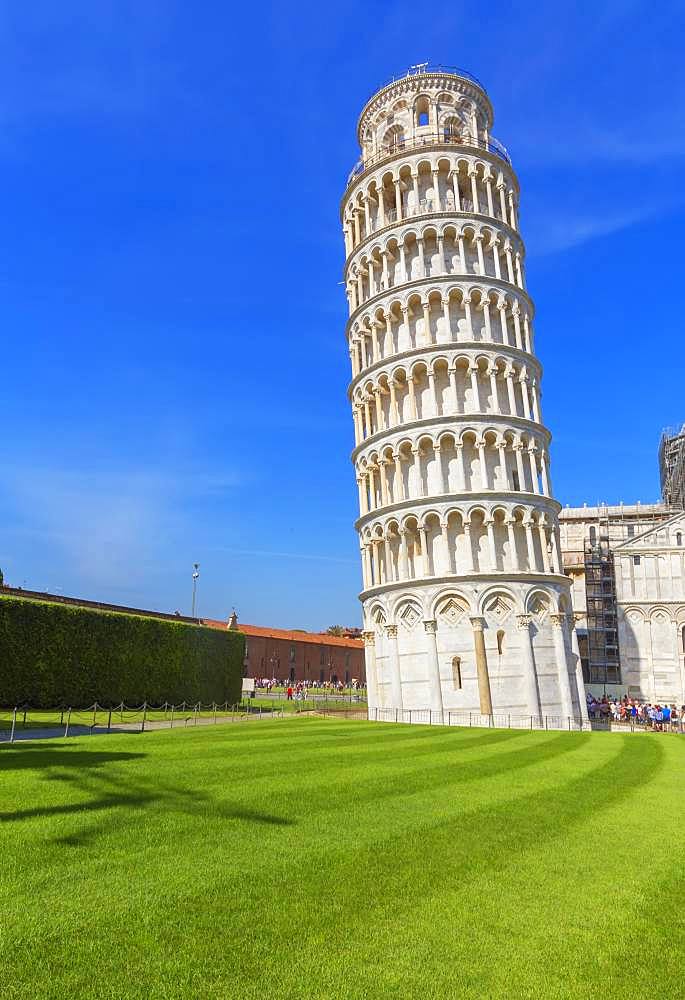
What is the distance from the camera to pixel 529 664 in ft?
117

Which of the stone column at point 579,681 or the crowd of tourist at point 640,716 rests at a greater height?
the stone column at point 579,681

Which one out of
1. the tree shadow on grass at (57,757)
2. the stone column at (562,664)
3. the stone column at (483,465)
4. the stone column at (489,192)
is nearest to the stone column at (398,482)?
the stone column at (483,465)

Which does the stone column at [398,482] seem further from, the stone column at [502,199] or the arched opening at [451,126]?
the arched opening at [451,126]

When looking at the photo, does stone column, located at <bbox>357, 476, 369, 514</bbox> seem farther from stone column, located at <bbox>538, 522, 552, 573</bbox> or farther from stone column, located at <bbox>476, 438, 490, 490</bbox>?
stone column, located at <bbox>538, 522, 552, 573</bbox>

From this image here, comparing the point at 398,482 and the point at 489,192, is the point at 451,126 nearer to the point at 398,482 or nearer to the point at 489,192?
the point at 489,192

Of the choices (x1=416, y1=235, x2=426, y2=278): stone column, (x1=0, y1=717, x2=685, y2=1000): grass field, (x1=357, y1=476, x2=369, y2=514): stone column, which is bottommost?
(x1=0, y1=717, x2=685, y2=1000): grass field

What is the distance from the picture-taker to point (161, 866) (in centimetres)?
705

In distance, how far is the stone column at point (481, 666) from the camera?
34.8 metres

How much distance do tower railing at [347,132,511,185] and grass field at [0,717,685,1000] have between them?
43.4 meters

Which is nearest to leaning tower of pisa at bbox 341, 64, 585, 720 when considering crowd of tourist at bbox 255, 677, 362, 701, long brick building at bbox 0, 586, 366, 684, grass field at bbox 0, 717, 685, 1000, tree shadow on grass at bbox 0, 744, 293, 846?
crowd of tourist at bbox 255, 677, 362, 701

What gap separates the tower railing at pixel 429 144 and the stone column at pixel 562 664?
31725 mm

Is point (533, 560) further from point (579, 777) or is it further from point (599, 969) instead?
point (599, 969)

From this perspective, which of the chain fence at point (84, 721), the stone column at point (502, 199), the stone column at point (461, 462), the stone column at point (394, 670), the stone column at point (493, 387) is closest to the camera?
the chain fence at point (84, 721)

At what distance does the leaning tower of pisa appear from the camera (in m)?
36.4
